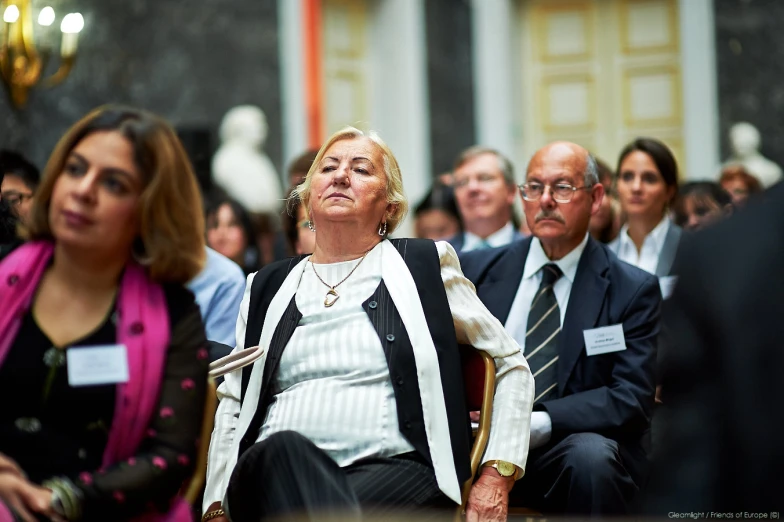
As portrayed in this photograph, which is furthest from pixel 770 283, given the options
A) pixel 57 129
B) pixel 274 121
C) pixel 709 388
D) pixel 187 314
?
pixel 274 121

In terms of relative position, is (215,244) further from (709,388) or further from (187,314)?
(709,388)

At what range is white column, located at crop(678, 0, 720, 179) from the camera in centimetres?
928

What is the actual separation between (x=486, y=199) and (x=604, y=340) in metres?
1.87

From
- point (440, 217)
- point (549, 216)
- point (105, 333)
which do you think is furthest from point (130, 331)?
point (440, 217)

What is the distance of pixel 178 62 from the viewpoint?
28.7 feet

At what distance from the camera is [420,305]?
296 centimetres

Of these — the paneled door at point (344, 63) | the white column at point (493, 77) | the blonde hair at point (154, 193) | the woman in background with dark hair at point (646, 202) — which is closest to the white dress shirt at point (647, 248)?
the woman in background with dark hair at point (646, 202)

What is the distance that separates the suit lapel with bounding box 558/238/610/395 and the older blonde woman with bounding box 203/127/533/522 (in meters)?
0.57

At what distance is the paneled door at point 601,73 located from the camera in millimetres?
9883

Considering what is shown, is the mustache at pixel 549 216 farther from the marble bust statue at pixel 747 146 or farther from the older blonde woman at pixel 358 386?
the marble bust statue at pixel 747 146

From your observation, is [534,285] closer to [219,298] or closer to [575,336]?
[575,336]

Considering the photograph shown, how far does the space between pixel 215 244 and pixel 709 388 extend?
A: 4.49 meters

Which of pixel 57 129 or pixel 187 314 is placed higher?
pixel 57 129

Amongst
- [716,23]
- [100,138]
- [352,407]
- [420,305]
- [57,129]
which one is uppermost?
[716,23]
